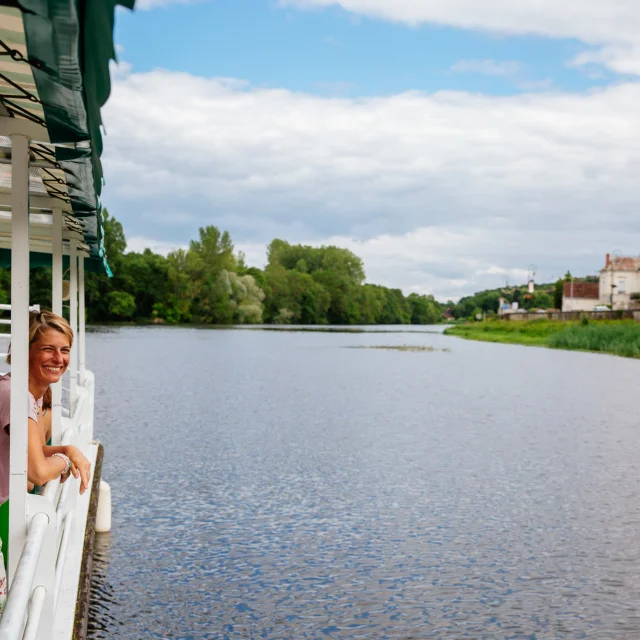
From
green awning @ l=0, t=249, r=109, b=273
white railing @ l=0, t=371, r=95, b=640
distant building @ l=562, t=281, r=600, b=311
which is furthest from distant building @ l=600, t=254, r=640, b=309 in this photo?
white railing @ l=0, t=371, r=95, b=640

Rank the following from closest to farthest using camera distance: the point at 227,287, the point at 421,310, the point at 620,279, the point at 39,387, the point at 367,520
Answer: the point at 39,387 → the point at 367,520 → the point at 620,279 → the point at 227,287 → the point at 421,310

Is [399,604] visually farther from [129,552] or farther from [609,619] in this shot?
[129,552]

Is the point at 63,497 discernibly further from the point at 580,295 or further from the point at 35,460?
the point at 580,295

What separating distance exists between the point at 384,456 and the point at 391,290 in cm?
16547

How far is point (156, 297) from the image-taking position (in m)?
117

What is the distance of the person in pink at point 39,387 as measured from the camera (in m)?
Answer: 3.83

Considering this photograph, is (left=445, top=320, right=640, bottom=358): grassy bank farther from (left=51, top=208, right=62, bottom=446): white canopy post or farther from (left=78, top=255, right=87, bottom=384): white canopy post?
(left=51, top=208, right=62, bottom=446): white canopy post

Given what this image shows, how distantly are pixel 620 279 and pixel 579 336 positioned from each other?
6140 cm

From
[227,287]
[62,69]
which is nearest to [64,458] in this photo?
[62,69]

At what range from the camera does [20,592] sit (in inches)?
116

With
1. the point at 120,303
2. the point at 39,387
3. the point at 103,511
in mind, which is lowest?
the point at 103,511

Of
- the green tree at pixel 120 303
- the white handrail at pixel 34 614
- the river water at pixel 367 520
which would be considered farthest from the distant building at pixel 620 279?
the white handrail at pixel 34 614

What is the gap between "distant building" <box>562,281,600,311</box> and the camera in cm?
11550

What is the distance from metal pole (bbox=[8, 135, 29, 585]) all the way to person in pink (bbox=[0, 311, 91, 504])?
0.13 m
